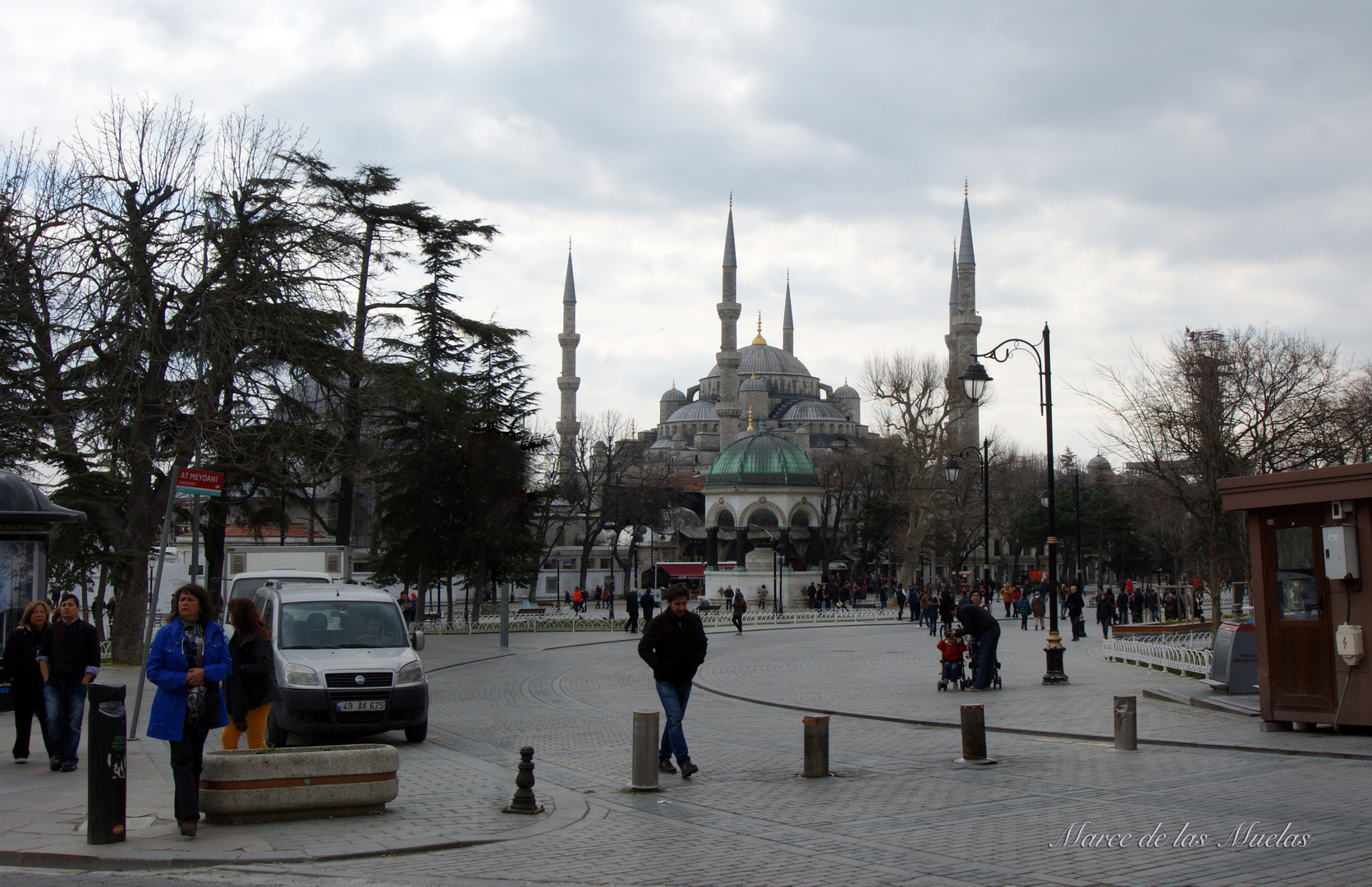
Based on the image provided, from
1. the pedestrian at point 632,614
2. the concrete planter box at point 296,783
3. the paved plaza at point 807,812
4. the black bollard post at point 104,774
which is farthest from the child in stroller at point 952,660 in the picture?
the pedestrian at point 632,614

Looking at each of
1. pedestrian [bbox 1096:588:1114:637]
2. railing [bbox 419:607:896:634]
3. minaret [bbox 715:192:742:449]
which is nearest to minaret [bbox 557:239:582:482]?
minaret [bbox 715:192:742:449]

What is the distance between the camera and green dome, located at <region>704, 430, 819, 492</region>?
49.5m

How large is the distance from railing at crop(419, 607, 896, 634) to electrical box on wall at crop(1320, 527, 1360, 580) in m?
19.1

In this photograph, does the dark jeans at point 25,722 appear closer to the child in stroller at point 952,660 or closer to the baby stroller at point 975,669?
the child in stroller at point 952,660

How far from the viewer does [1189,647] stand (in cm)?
1820

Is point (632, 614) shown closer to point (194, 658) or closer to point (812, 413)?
point (194, 658)

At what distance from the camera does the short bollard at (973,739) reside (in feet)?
32.0

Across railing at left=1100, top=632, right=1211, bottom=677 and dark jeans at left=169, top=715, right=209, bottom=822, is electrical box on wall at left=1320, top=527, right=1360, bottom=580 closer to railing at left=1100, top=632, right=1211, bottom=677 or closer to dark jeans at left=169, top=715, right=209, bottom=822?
railing at left=1100, top=632, right=1211, bottom=677

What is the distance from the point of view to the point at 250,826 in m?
7.30

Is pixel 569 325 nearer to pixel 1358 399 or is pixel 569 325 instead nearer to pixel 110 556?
pixel 1358 399

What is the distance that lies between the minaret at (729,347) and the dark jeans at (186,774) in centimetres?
8059

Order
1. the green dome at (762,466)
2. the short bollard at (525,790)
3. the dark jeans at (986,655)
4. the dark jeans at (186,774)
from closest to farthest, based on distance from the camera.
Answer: the dark jeans at (186,774) < the short bollard at (525,790) < the dark jeans at (986,655) < the green dome at (762,466)

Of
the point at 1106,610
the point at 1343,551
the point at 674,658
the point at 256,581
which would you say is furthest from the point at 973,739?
the point at 1106,610

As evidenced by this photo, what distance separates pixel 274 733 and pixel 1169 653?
13.3 m
